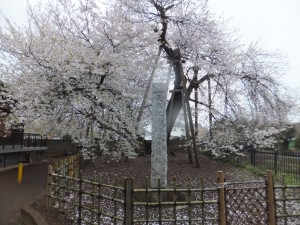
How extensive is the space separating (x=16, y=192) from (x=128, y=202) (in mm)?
6785

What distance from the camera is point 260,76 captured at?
1451 cm

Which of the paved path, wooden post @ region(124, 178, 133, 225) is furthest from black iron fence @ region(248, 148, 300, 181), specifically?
the paved path

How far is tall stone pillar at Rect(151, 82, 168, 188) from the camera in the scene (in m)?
8.67

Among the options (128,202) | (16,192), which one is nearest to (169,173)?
(16,192)

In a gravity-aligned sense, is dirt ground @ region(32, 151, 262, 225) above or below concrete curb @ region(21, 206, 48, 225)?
above

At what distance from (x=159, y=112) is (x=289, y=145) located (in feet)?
85.4

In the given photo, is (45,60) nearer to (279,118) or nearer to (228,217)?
(228,217)

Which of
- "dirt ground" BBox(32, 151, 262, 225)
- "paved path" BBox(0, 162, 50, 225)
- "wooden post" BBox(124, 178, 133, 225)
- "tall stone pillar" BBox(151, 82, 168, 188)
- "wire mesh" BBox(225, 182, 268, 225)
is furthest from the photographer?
"dirt ground" BBox(32, 151, 262, 225)

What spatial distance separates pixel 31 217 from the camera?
22.3ft

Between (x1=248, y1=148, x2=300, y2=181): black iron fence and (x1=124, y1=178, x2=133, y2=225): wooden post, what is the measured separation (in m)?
9.43

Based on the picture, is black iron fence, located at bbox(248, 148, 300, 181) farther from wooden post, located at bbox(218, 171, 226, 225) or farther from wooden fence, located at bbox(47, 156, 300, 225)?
wooden post, located at bbox(218, 171, 226, 225)

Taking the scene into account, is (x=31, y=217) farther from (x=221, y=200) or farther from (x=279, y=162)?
(x=279, y=162)

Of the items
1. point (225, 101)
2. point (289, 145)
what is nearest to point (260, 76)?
point (225, 101)

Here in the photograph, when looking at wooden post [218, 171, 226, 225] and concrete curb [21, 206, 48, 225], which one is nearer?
wooden post [218, 171, 226, 225]
